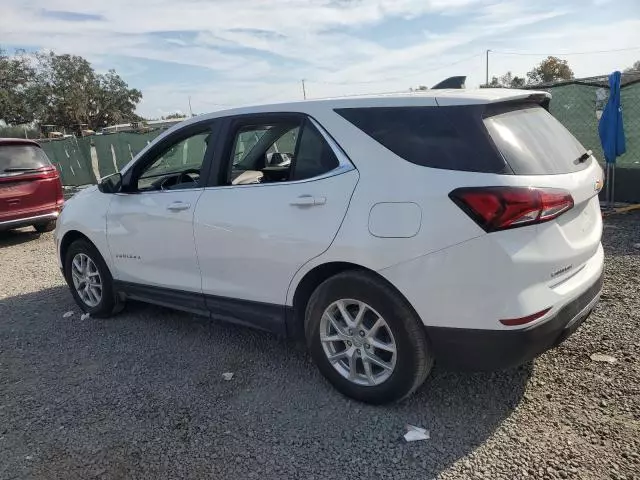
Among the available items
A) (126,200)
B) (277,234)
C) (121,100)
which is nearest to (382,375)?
(277,234)

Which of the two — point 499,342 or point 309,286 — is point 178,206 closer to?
point 309,286

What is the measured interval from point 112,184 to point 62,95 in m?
59.3

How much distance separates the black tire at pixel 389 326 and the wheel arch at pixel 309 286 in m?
0.02

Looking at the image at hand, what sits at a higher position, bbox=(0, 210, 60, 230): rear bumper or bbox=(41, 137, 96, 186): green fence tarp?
bbox=(41, 137, 96, 186): green fence tarp

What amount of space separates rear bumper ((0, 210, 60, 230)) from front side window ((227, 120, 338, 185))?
6149 mm

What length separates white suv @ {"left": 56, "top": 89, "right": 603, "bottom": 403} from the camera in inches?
98.5

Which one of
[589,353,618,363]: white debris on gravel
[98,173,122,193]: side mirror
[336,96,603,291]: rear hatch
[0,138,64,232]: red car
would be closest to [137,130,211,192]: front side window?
[98,173,122,193]: side mirror

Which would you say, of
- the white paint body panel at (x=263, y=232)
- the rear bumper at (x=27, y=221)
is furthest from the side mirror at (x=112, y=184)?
the rear bumper at (x=27, y=221)

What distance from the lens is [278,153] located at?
3.81m

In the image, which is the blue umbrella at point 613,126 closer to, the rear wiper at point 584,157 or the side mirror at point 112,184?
the rear wiper at point 584,157

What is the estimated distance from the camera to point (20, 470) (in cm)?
273

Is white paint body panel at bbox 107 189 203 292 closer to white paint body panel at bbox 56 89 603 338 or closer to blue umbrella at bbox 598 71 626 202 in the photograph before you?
white paint body panel at bbox 56 89 603 338

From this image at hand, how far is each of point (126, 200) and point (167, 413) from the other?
1.89 meters

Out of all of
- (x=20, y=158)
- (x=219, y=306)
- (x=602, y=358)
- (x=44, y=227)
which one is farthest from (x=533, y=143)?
(x=44, y=227)
